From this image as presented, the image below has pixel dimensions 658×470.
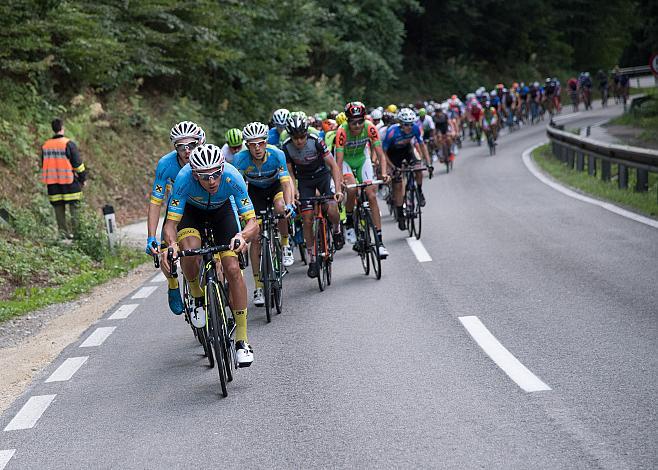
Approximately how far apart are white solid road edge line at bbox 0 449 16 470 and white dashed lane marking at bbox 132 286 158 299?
588cm

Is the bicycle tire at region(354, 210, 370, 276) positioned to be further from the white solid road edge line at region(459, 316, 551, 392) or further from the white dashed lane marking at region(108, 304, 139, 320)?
the white solid road edge line at region(459, 316, 551, 392)

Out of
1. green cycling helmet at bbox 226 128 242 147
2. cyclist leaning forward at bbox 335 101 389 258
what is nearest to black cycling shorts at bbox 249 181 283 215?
green cycling helmet at bbox 226 128 242 147

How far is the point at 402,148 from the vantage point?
51.9 feet

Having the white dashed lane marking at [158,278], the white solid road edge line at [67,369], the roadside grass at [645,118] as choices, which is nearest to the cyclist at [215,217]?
the white solid road edge line at [67,369]

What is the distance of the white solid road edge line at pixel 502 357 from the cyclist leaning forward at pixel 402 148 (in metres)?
6.61

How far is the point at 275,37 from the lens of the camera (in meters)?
29.3

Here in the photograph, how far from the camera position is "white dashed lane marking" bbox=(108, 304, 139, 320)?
10805 mm

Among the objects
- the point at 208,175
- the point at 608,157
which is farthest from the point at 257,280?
the point at 608,157

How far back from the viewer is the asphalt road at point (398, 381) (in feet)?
18.2

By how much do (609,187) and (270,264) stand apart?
10877mm

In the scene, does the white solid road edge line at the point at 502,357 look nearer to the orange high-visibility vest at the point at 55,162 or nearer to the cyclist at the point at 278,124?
the cyclist at the point at 278,124

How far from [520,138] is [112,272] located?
28419mm

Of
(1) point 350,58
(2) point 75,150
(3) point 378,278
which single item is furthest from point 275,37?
(3) point 378,278

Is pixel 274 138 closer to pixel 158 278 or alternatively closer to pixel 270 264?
pixel 158 278
